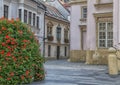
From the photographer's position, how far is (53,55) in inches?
2108

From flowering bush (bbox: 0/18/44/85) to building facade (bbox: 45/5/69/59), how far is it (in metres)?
39.0

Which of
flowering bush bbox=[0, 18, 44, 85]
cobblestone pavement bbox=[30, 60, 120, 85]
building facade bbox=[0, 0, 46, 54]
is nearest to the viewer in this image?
flowering bush bbox=[0, 18, 44, 85]

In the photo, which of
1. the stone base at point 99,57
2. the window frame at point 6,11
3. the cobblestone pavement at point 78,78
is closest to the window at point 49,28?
the window frame at point 6,11

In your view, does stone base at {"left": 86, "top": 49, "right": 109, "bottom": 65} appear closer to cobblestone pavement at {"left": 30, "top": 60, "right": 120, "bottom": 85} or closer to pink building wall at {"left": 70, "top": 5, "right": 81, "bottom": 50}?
pink building wall at {"left": 70, "top": 5, "right": 81, "bottom": 50}

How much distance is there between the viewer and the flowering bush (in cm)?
994

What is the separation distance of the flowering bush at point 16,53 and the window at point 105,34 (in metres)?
17.6

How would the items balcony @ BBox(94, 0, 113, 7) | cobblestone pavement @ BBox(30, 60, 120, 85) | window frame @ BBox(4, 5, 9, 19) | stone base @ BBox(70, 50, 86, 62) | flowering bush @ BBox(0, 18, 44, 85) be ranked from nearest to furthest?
1. flowering bush @ BBox(0, 18, 44, 85)
2. cobblestone pavement @ BBox(30, 60, 120, 85)
3. balcony @ BBox(94, 0, 113, 7)
4. window frame @ BBox(4, 5, 9, 19)
5. stone base @ BBox(70, 50, 86, 62)

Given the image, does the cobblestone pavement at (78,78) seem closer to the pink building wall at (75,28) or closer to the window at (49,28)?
the pink building wall at (75,28)

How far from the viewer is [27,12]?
38781mm

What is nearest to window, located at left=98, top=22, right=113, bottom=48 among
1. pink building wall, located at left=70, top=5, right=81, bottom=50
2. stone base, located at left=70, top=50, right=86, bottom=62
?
stone base, located at left=70, top=50, right=86, bottom=62

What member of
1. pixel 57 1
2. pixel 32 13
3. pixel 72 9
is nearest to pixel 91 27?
pixel 72 9

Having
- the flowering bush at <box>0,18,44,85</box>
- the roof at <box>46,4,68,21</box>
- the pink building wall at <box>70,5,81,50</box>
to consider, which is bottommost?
the flowering bush at <box>0,18,44,85</box>

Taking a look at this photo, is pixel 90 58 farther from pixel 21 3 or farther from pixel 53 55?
pixel 53 55

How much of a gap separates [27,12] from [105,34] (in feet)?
44.7
